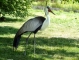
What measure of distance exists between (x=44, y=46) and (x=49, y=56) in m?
1.56

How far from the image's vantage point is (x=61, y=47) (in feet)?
32.5

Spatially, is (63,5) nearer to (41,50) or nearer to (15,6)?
(15,6)

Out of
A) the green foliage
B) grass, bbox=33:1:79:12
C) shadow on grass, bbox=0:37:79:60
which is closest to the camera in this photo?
shadow on grass, bbox=0:37:79:60

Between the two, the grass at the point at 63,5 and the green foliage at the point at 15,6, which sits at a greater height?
the green foliage at the point at 15,6

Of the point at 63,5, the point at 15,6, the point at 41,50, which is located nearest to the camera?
the point at 41,50

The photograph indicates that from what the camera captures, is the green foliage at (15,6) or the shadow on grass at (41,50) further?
the green foliage at (15,6)

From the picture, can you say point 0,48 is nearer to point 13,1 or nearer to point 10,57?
point 10,57

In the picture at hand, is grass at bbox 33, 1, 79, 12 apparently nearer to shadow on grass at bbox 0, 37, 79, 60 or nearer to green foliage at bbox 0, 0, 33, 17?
green foliage at bbox 0, 0, 33, 17

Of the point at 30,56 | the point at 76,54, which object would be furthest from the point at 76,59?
the point at 30,56

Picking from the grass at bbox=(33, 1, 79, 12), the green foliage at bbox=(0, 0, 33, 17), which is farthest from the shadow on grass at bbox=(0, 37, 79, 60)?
the grass at bbox=(33, 1, 79, 12)

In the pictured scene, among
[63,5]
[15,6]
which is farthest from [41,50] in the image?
[63,5]

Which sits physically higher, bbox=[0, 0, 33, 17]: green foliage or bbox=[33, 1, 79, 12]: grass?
bbox=[0, 0, 33, 17]: green foliage

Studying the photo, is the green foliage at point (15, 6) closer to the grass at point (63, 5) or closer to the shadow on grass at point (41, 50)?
the shadow on grass at point (41, 50)

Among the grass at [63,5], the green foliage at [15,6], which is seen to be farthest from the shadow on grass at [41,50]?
the grass at [63,5]
